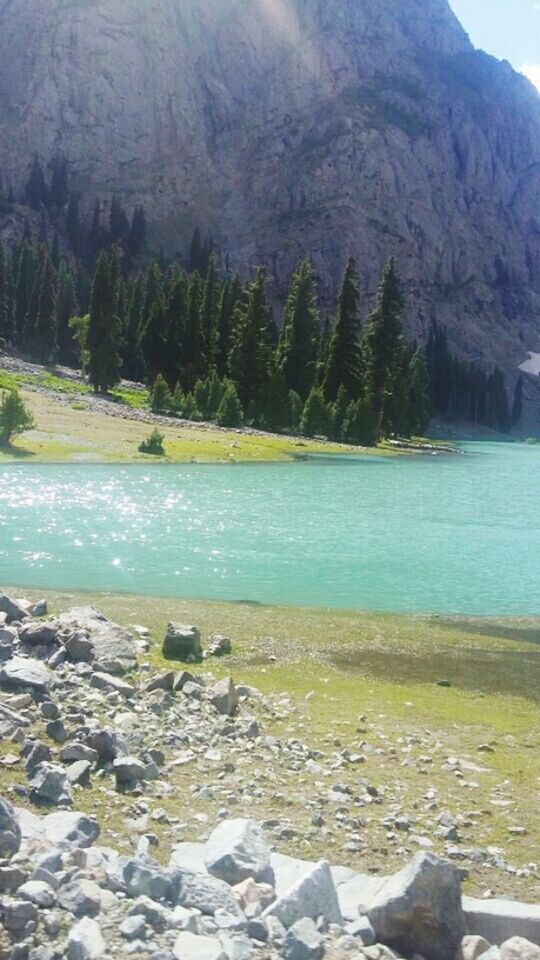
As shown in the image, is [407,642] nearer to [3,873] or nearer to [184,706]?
[184,706]

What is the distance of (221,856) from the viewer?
25.1 feet

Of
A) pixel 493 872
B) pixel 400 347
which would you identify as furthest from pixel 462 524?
pixel 400 347

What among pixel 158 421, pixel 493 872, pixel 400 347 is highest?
pixel 400 347

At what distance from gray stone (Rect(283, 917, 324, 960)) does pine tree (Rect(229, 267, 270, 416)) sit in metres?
95.8

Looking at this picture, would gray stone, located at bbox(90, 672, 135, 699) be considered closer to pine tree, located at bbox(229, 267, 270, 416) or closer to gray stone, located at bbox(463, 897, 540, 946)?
gray stone, located at bbox(463, 897, 540, 946)

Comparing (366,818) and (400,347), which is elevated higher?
(400,347)

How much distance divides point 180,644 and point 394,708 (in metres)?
4.26

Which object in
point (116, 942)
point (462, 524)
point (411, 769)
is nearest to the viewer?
point (116, 942)

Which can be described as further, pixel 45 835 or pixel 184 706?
pixel 184 706

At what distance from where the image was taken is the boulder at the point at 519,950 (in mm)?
6630

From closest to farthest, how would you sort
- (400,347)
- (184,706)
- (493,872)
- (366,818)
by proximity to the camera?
1. (493,872)
2. (366,818)
3. (184,706)
4. (400,347)

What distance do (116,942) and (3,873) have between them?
3.69 ft

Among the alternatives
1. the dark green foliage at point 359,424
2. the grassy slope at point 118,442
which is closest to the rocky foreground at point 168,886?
the grassy slope at point 118,442

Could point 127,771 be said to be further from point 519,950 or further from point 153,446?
point 153,446
